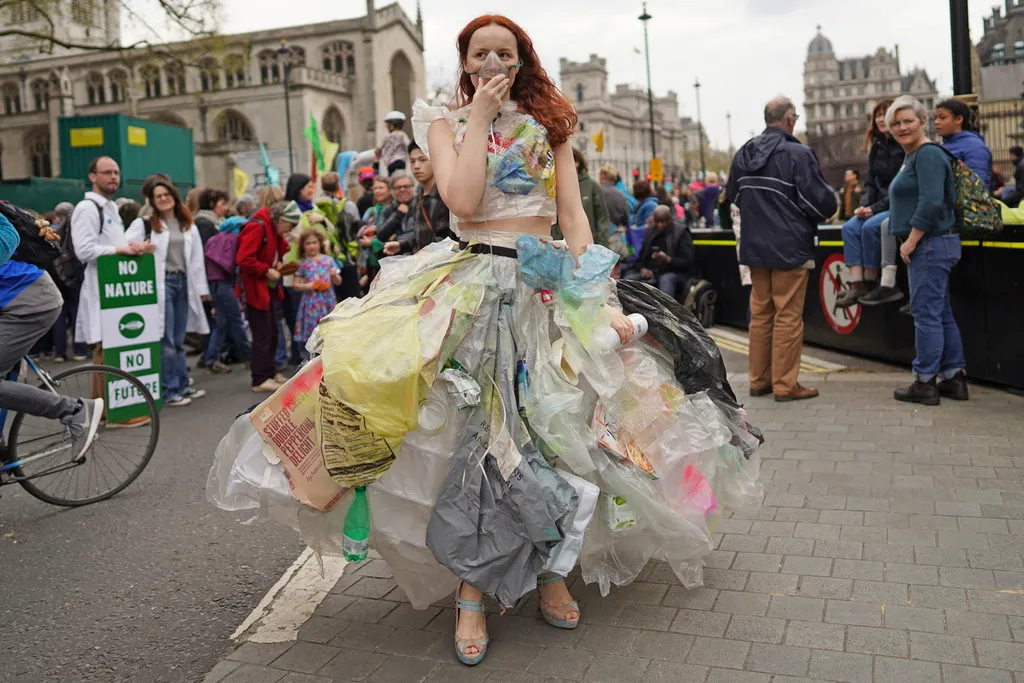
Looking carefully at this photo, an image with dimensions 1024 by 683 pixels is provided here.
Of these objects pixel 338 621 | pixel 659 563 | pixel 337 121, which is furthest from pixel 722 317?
pixel 337 121

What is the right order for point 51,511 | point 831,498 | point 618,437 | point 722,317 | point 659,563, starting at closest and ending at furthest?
point 618,437, point 659,563, point 831,498, point 51,511, point 722,317

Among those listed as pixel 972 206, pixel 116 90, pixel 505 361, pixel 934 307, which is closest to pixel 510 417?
pixel 505 361

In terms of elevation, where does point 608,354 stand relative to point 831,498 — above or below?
above

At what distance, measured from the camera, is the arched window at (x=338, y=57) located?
7275cm

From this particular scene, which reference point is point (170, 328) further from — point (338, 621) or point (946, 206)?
point (946, 206)

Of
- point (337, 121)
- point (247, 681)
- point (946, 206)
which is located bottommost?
point (247, 681)

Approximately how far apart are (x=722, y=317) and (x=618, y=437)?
914 centimetres

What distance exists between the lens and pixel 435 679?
320 centimetres

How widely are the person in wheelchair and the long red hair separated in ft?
27.7

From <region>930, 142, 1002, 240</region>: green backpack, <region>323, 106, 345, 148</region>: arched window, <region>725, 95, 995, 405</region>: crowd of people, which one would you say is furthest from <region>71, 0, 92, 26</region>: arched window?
<region>323, 106, 345, 148</region>: arched window

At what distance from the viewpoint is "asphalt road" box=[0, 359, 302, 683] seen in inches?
141

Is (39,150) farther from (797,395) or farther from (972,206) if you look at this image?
(972,206)

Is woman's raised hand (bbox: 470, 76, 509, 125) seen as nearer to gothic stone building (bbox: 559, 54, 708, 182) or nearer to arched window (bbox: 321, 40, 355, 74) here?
arched window (bbox: 321, 40, 355, 74)

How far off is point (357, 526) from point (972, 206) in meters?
5.27
